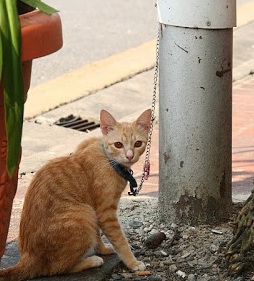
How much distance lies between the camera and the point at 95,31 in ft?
33.7

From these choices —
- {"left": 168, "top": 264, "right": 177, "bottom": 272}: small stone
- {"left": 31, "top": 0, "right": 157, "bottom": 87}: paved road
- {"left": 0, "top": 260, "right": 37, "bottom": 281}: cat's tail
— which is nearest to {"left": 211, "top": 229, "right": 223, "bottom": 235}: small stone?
{"left": 168, "top": 264, "right": 177, "bottom": 272}: small stone

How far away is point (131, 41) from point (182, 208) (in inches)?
207

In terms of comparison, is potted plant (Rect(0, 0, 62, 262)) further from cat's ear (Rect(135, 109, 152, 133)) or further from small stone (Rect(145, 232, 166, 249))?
small stone (Rect(145, 232, 166, 249))

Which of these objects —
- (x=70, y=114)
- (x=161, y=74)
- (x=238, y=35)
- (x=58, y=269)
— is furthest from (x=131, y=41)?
(x=58, y=269)

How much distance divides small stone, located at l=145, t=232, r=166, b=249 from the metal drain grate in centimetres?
251

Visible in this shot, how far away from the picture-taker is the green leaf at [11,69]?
3588mm

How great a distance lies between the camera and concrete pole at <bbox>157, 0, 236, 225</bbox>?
4.67 m

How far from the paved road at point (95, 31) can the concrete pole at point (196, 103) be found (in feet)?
13.0

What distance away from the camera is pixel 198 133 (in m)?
4.75

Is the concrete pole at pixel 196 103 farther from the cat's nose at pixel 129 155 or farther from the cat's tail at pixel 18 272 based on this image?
the cat's tail at pixel 18 272

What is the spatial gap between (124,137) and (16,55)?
44.5 inches

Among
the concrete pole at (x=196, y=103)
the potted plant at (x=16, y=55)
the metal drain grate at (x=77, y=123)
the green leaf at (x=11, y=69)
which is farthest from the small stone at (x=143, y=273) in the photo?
the metal drain grate at (x=77, y=123)

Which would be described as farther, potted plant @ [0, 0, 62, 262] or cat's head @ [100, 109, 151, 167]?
cat's head @ [100, 109, 151, 167]

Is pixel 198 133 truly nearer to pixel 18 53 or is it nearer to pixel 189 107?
pixel 189 107
